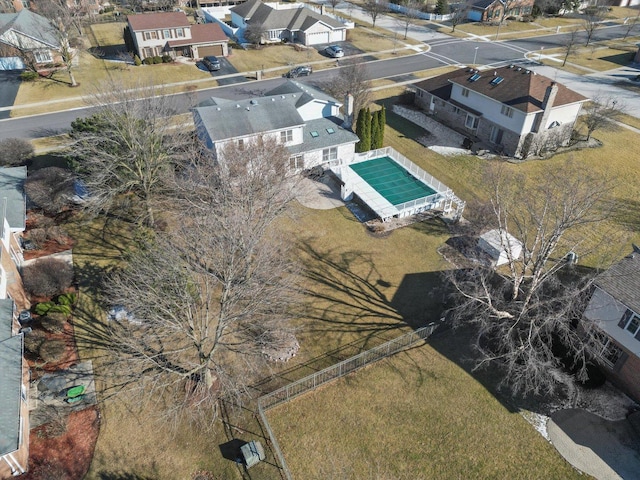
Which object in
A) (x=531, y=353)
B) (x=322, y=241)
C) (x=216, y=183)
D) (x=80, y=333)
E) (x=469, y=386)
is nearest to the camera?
(x=531, y=353)

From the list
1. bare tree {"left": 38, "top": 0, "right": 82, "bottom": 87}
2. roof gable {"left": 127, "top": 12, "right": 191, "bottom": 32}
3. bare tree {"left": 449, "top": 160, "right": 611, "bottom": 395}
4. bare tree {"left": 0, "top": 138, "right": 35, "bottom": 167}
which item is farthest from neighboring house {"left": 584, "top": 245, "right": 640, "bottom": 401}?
roof gable {"left": 127, "top": 12, "right": 191, "bottom": 32}

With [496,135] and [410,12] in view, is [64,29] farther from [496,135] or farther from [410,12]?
[410,12]

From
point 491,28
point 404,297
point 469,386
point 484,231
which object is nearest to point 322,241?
point 404,297

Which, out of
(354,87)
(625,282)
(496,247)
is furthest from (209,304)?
(354,87)

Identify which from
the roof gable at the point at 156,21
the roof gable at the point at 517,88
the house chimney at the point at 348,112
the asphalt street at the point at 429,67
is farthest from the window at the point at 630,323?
the roof gable at the point at 156,21

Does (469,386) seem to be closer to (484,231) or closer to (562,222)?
(562,222)

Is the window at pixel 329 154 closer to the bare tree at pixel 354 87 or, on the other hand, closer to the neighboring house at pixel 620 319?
the bare tree at pixel 354 87
